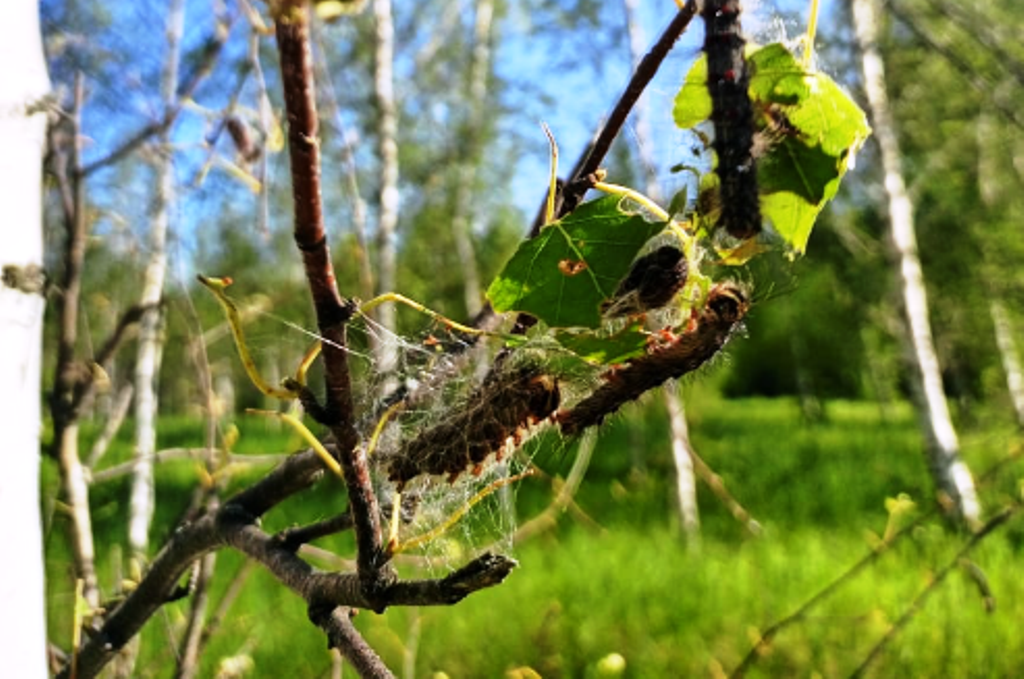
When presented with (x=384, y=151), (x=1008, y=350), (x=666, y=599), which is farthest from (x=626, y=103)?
(x=1008, y=350)

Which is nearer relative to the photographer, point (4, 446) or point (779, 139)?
point (779, 139)

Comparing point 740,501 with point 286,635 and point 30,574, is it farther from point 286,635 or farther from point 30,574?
point 30,574

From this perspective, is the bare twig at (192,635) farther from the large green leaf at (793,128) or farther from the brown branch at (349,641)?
the large green leaf at (793,128)

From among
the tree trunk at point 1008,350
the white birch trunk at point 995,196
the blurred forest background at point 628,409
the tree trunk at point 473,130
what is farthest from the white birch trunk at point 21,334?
the tree trunk at point 1008,350

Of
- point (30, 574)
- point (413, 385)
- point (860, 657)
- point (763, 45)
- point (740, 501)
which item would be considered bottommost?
point (740, 501)

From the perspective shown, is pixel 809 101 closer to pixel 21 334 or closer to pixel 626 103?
pixel 626 103

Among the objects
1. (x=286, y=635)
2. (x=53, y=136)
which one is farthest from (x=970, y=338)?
(x=53, y=136)

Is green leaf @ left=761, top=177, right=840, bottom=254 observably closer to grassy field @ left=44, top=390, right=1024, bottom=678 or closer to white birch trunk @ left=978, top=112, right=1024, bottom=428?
grassy field @ left=44, top=390, right=1024, bottom=678
